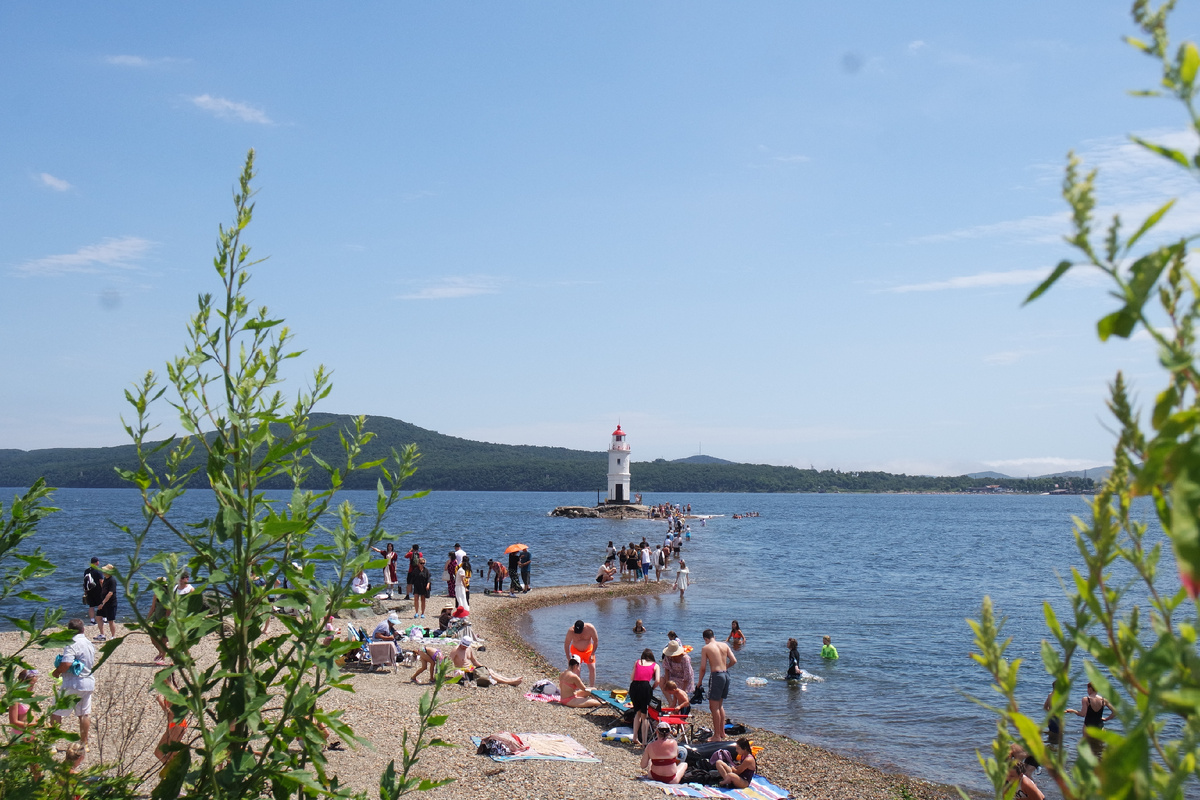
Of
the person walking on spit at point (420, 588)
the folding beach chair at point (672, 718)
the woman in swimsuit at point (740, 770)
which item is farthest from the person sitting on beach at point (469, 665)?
the person walking on spit at point (420, 588)

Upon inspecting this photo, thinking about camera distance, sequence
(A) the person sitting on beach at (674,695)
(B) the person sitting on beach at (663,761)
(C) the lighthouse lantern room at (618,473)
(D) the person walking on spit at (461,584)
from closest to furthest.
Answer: (B) the person sitting on beach at (663,761) < (A) the person sitting on beach at (674,695) < (D) the person walking on spit at (461,584) < (C) the lighthouse lantern room at (618,473)

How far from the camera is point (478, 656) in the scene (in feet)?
59.3

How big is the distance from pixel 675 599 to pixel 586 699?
16217mm

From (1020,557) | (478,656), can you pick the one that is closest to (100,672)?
(478,656)

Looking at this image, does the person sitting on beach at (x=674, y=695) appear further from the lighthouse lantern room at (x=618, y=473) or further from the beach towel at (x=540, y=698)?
the lighthouse lantern room at (x=618, y=473)

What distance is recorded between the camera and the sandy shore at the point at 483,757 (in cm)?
959

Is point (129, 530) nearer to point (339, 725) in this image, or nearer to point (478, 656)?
point (339, 725)

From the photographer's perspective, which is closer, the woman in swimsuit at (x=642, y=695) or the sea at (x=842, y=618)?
the woman in swimsuit at (x=642, y=695)

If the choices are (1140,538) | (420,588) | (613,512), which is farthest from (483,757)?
(613,512)

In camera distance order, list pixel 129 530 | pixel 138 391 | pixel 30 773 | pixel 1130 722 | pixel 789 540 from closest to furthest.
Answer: pixel 1130 722
pixel 129 530
pixel 138 391
pixel 30 773
pixel 789 540

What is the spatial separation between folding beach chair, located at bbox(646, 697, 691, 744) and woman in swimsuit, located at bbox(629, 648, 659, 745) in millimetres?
100

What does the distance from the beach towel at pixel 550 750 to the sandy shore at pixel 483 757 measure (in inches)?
6.0

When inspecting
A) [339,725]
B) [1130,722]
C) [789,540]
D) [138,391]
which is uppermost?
[138,391]

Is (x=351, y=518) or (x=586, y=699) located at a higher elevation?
(x=351, y=518)
